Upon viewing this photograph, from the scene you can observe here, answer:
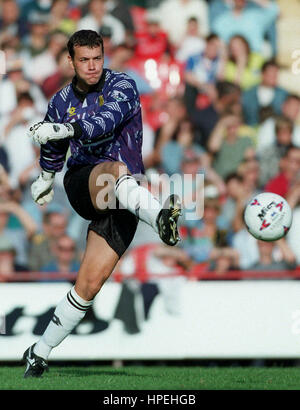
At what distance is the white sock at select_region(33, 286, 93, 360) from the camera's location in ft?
22.5

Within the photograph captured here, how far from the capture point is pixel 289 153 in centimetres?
1156

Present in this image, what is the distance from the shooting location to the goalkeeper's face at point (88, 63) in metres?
6.70

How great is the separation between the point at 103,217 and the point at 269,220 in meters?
1.37

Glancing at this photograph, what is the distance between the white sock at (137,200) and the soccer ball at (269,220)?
46.0 inches

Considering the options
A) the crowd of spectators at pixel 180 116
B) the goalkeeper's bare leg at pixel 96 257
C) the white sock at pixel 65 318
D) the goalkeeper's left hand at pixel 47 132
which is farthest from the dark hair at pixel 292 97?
the goalkeeper's left hand at pixel 47 132

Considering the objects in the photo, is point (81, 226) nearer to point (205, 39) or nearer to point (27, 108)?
point (27, 108)

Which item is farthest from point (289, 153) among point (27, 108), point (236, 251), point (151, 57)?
point (27, 108)

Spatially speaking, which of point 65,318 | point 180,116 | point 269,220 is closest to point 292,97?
point 180,116

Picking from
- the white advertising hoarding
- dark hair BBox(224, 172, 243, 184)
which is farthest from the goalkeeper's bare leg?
dark hair BBox(224, 172, 243, 184)

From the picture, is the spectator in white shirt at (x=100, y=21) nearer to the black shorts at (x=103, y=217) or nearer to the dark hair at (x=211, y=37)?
the dark hair at (x=211, y=37)

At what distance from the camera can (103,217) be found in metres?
6.89

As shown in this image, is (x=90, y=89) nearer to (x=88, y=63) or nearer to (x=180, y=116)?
(x=88, y=63)

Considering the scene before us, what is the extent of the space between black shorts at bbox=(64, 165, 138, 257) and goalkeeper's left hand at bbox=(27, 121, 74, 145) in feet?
2.17

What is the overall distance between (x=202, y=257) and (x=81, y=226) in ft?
5.41
